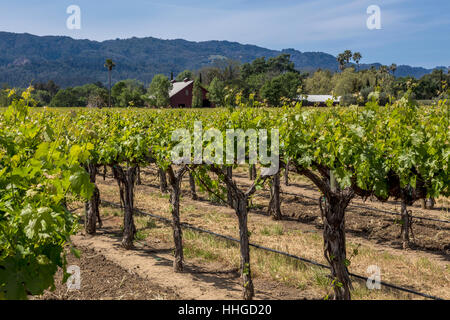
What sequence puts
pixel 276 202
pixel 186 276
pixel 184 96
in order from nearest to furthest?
pixel 186 276, pixel 276 202, pixel 184 96

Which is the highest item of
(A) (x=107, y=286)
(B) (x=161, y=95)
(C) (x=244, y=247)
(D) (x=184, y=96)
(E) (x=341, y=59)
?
(E) (x=341, y=59)

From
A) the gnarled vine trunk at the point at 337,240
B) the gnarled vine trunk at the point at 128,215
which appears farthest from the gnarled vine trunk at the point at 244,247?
the gnarled vine trunk at the point at 128,215

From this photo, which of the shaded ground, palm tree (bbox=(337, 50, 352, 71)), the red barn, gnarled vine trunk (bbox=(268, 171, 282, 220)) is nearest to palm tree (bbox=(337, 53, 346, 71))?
palm tree (bbox=(337, 50, 352, 71))

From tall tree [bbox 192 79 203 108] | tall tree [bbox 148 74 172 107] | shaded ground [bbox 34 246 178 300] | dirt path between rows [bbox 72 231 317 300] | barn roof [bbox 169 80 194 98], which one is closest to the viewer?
shaded ground [bbox 34 246 178 300]

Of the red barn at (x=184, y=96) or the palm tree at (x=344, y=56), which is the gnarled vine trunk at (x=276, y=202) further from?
the palm tree at (x=344, y=56)

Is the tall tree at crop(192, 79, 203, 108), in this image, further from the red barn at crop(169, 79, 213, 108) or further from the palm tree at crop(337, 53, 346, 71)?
the palm tree at crop(337, 53, 346, 71)

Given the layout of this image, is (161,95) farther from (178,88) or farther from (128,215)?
(128,215)

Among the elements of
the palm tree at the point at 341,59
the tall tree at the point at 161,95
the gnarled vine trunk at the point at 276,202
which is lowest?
the gnarled vine trunk at the point at 276,202

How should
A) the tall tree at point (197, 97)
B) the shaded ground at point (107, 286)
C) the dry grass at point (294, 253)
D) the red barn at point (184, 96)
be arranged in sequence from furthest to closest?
the red barn at point (184, 96) → the tall tree at point (197, 97) → the dry grass at point (294, 253) → the shaded ground at point (107, 286)

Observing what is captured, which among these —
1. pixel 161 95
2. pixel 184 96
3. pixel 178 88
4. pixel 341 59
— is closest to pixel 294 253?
pixel 161 95

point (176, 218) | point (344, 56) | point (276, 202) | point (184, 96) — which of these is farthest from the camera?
point (344, 56)

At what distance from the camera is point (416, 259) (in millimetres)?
8453
